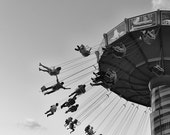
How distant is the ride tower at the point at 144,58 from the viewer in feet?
110

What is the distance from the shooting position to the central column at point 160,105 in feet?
114

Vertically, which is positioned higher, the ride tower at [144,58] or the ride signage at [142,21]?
the ride signage at [142,21]

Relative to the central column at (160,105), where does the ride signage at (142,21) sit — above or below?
above

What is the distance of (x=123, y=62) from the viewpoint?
38938 millimetres

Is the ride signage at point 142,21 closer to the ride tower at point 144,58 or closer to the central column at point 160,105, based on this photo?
the ride tower at point 144,58

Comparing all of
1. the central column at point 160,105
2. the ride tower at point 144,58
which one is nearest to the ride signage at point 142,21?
the ride tower at point 144,58

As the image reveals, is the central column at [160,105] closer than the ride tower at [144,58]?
No

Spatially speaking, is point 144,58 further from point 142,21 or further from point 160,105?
point 160,105

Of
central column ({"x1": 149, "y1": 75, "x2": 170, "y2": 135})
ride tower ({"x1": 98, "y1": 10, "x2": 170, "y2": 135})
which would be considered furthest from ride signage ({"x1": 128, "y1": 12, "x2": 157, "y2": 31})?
central column ({"x1": 149, "y1": 75, "x2": 170, "y2": 135})

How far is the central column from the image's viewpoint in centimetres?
3475

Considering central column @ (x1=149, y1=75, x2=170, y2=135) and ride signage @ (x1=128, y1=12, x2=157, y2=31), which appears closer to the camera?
ride signage @ (x1=128, y1=12, x2=157, y2=31)

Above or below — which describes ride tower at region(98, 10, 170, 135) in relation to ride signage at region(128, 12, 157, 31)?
below

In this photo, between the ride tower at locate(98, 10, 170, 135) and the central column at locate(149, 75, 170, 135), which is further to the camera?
the central column at locate(149, 75, 170, 135)

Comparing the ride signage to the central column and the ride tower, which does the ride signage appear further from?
the central column
